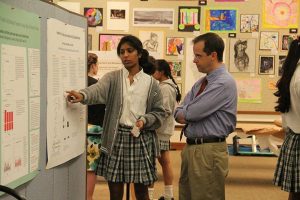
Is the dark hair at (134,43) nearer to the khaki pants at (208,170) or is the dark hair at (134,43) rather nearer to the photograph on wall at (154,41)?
the khaki pants at (208,170)

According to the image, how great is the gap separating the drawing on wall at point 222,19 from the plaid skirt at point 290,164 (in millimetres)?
4405

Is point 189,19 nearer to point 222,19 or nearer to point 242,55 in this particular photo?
point 222,19

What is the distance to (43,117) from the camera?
7.18 ft

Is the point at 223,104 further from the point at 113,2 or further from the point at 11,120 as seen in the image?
the point at 113,2

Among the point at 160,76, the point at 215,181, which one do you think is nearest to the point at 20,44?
the point at 215,181

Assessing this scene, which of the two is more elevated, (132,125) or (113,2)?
(113,2)

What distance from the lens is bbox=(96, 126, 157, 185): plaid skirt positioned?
10.3ft

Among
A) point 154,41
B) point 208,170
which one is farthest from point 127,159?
point 154,41

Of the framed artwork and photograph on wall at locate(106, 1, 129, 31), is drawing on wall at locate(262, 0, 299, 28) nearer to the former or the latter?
photograph on wall at locate(106, 1, 129, 31)

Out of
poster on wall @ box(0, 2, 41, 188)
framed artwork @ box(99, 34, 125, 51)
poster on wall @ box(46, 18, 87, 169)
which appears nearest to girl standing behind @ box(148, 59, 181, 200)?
poster on wall @ box(46, 18, 87, 169)

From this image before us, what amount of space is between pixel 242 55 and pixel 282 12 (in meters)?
0.93

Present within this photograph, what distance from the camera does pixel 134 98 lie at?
3170 millimetres

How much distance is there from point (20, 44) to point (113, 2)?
5904 millimetres

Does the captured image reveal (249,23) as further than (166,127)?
Yes
